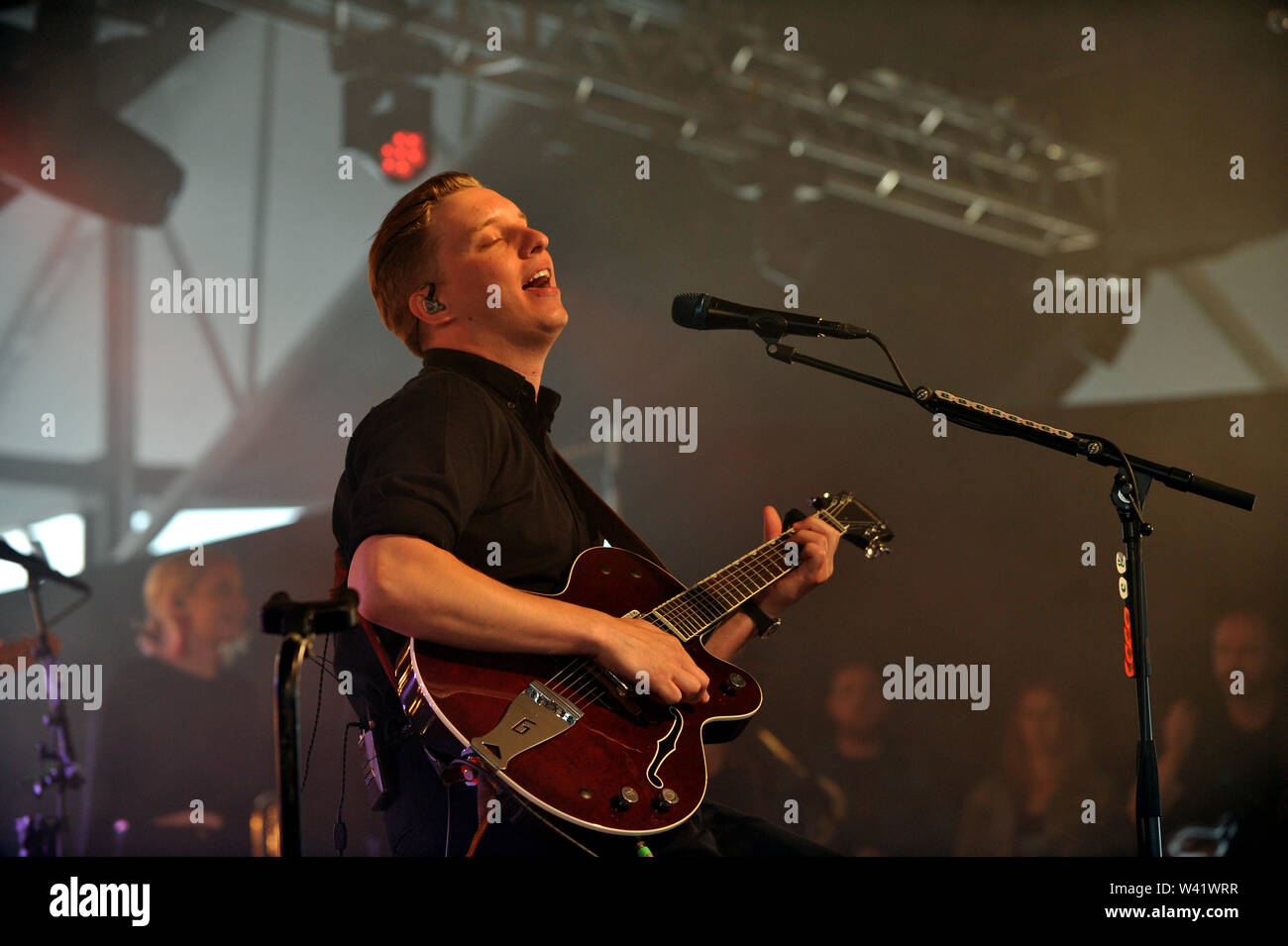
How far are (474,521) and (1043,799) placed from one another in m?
2.87

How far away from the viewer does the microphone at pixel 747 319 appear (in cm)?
267

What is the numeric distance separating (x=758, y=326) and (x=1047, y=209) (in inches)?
92.5

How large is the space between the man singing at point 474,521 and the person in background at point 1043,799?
181 centimetres

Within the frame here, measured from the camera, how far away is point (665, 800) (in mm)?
2107

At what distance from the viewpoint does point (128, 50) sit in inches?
173

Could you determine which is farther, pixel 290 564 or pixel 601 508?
pixel 290 564

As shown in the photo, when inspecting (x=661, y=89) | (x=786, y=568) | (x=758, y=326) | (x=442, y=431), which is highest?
(x=661, y=89)

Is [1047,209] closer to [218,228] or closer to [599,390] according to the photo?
[599,390]

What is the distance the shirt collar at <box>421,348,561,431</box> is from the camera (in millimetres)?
2607

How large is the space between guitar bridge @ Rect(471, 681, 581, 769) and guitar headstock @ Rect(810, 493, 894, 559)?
1.13 meters

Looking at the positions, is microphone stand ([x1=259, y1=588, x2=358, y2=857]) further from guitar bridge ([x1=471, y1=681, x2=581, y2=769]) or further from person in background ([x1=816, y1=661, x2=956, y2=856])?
person in background ([x1=816, y1=661, x2=956, y2=856])

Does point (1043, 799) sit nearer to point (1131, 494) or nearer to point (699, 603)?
point (1131, 494)

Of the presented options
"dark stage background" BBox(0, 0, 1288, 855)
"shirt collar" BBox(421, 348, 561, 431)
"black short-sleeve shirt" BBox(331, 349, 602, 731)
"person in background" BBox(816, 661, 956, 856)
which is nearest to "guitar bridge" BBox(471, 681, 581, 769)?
"black short-sleeve shirt" BBox(331, 349, 602, 731)
